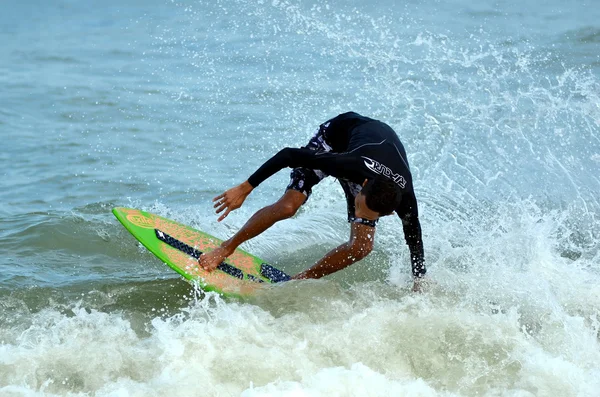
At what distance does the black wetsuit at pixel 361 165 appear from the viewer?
5098mm

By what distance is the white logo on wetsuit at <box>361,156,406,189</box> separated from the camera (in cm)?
508

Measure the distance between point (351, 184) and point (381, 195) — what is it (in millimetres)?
559

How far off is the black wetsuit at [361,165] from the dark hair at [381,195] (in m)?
0.12

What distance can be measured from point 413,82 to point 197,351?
8.41 metres

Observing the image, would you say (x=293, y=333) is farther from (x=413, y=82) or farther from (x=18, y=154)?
(x=413, y=82)

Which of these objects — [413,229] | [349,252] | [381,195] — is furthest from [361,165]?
[349,252]

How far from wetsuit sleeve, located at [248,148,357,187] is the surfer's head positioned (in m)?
0.19

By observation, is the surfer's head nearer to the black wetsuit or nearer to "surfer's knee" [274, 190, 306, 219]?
the black wetsuit

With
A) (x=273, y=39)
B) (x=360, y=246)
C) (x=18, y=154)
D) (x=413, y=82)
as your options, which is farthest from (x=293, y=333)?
(x=273, y=39)

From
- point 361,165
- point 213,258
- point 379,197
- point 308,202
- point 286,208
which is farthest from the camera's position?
point 308,202

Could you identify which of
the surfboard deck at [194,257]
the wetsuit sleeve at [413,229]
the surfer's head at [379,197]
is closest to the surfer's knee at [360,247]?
the wetsuit sleeve at [413,229]

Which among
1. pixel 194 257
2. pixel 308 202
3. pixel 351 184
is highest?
pixel 351 184

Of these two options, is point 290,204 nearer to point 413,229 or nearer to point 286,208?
point 286,208

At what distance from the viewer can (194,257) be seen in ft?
19.0
